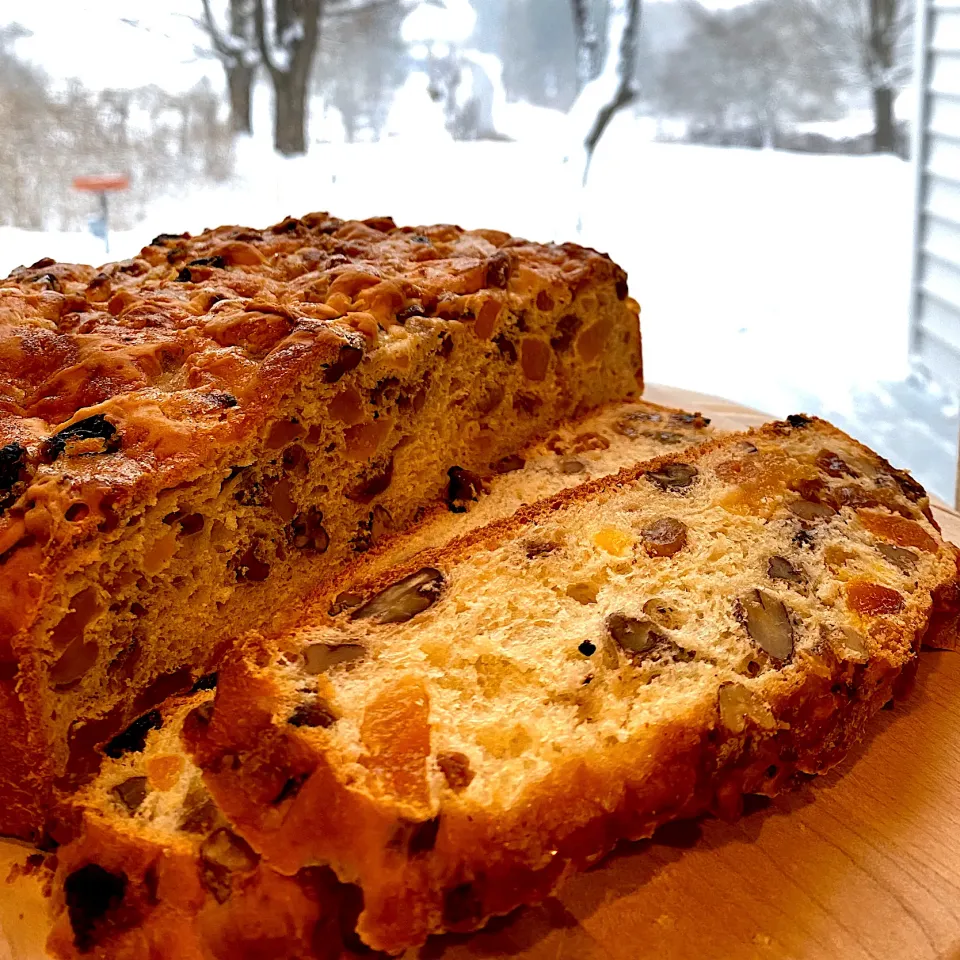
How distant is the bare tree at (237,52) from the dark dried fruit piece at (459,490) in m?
4.49

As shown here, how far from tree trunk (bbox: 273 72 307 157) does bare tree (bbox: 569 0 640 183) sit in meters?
1.87

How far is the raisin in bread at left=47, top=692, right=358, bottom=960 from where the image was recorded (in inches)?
63.0

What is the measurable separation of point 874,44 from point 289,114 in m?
3.71

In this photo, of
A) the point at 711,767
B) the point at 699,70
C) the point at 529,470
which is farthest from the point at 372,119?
the point at 711,767

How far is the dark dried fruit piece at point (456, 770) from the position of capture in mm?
1669

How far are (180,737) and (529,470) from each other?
1390 mm

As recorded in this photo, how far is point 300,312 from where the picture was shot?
8.08 ft

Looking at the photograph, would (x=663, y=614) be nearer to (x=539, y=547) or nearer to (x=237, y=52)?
(x=539, y=547)

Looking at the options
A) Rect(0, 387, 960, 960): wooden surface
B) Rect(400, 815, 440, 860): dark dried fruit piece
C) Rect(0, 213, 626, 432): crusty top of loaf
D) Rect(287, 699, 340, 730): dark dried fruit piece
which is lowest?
Rect(0, 387, 960, 960): wooden surface

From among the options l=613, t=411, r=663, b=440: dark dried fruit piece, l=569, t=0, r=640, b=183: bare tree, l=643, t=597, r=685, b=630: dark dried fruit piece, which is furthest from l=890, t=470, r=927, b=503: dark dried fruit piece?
l=569, t=0, r=640, b=183: bare tree

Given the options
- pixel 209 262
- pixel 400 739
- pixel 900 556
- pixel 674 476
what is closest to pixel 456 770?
pixel 400 739

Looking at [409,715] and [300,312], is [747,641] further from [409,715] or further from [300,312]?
[300,312]

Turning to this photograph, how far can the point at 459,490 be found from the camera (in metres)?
2.75

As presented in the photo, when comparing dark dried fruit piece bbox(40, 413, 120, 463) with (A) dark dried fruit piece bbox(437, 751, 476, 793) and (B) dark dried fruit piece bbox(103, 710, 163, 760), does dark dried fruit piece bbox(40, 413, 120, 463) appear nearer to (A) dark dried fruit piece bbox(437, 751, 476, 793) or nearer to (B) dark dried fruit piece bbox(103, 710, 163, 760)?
(B) dark dried fruit piece bbox(103, 710, 163, 760)
